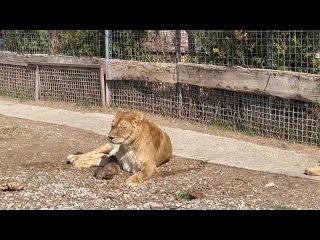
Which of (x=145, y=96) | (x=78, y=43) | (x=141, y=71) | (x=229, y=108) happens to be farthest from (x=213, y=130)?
(x=78, y=43)

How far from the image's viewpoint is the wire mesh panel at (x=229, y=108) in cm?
888

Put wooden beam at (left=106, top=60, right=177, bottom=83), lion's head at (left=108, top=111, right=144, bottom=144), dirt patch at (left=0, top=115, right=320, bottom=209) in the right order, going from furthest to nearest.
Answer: wooden beam at (left=106, top=60, right=177, bottom=83), lion's head at (left=108, top=111, right=144, bottom=144), dirt patch at (left=0, top=115, right=320, bottom=209)

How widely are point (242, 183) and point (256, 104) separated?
2.65 meters

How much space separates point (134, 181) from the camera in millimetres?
7070

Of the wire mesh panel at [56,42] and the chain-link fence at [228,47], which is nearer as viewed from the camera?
the chain-link fence at [228,47]

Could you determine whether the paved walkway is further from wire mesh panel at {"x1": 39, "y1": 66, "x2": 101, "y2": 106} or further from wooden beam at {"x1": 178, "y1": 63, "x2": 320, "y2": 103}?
wire mesh panel at {"x1": 39, "y1": 66, "x2": 101, "y2": 106}

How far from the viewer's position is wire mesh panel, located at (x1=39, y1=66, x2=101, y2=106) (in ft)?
39.5

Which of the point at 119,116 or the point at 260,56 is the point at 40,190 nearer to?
the point at 119,116

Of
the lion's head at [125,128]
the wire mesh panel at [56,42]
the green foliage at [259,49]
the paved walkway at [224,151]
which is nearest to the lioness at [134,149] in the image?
the lion's head at [125,128]

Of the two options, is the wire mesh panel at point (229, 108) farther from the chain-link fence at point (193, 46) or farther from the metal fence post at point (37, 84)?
the metal fence post at point (37, 84)

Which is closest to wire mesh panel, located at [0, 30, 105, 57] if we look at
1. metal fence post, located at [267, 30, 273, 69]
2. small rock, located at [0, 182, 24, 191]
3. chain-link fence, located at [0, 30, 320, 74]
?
chain-link fence, located at [0, 30, 320, 74]

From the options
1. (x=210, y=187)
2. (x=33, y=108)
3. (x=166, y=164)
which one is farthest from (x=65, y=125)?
(x=210, y=187)

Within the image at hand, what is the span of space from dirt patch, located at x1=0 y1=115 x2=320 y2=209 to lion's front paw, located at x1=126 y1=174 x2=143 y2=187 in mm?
80

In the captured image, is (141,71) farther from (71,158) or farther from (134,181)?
(134,181)
